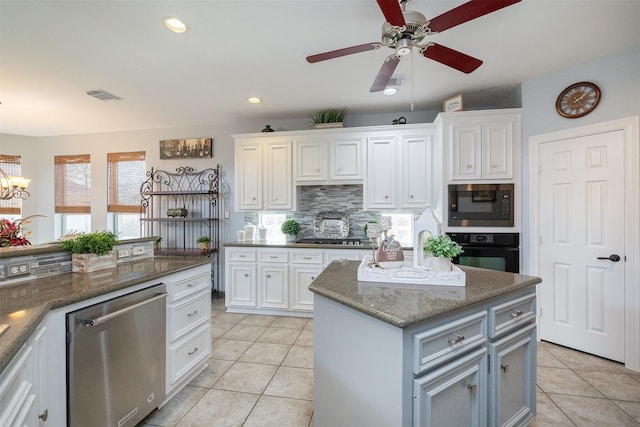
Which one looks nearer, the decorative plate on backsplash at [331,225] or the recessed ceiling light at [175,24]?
the recessed ceiling light at [175,24]

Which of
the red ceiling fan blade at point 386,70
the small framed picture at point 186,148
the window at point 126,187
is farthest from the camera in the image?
the window at point 126,187

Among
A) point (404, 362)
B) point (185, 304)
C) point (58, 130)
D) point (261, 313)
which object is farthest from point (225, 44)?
point (58, 130)

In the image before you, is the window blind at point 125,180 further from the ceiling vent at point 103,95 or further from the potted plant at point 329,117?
the potted plant at point 329,117

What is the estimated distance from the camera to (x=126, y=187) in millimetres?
4812

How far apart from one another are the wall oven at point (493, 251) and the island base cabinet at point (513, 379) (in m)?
1.47

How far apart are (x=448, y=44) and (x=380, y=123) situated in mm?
1705

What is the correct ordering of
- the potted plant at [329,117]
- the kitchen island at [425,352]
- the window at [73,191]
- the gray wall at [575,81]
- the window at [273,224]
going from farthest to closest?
1. the window at [73,191]
2. the window at [273,224]
3. the potted plant at [329,117]
4. the gray wall at [575,81]
5. the kitchen island at [425,352]

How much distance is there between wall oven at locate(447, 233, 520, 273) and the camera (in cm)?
302

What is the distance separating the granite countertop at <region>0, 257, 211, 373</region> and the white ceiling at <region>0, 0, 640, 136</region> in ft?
5.84

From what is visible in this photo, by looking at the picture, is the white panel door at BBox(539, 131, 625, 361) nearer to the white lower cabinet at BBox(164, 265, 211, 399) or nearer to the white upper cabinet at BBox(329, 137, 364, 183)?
the white upper cabinet at BBox(329, 137, 364, 183)

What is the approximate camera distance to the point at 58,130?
476cm

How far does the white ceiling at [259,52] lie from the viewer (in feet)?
6.32

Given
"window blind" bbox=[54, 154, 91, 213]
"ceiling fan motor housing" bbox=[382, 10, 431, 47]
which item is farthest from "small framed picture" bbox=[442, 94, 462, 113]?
"window blind" bbox=[54, 154, 91, 213]

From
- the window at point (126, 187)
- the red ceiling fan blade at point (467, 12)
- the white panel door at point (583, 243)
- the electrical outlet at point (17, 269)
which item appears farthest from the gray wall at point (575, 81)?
the window at point (126, 187)
